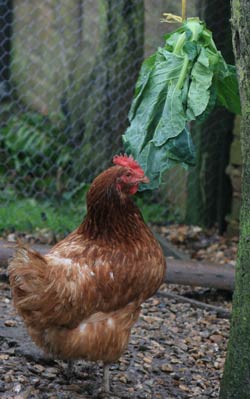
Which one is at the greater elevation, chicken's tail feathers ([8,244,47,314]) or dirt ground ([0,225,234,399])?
chicken's tail feathers ([8,244,47,314])

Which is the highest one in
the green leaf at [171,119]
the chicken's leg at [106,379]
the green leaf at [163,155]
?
the green leaf at [171,119]

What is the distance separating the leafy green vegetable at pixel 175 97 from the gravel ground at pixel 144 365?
97 centimetres

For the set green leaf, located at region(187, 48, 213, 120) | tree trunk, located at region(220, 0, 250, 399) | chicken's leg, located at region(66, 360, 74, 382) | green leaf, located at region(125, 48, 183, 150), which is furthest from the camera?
chicken's leg, located at region(66, 360, 74, 382)

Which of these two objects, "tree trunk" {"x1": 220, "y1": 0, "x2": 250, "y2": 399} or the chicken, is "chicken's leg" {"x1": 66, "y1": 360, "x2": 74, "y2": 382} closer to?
the chicken

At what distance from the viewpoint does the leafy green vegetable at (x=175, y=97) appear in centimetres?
336

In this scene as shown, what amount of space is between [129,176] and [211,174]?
3.47 m

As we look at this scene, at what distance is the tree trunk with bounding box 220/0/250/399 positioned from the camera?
3.03 m

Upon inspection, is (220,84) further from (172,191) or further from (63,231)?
(172,191)

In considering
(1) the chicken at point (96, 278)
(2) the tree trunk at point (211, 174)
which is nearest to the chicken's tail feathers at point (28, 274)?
(1) the chicken at point (96, 278)

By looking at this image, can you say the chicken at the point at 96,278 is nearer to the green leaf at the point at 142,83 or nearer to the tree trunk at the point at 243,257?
the green leaf at the point at 142,83

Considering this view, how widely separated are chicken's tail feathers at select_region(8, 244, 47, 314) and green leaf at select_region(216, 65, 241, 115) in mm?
1132

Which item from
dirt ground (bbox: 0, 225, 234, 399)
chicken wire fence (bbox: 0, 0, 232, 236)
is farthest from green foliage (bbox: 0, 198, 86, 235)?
dirt ground (bbox: 0, 225, 234, 399)

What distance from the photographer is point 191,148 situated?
3.38 metres

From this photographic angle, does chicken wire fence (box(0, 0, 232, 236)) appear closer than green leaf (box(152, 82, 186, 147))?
No
